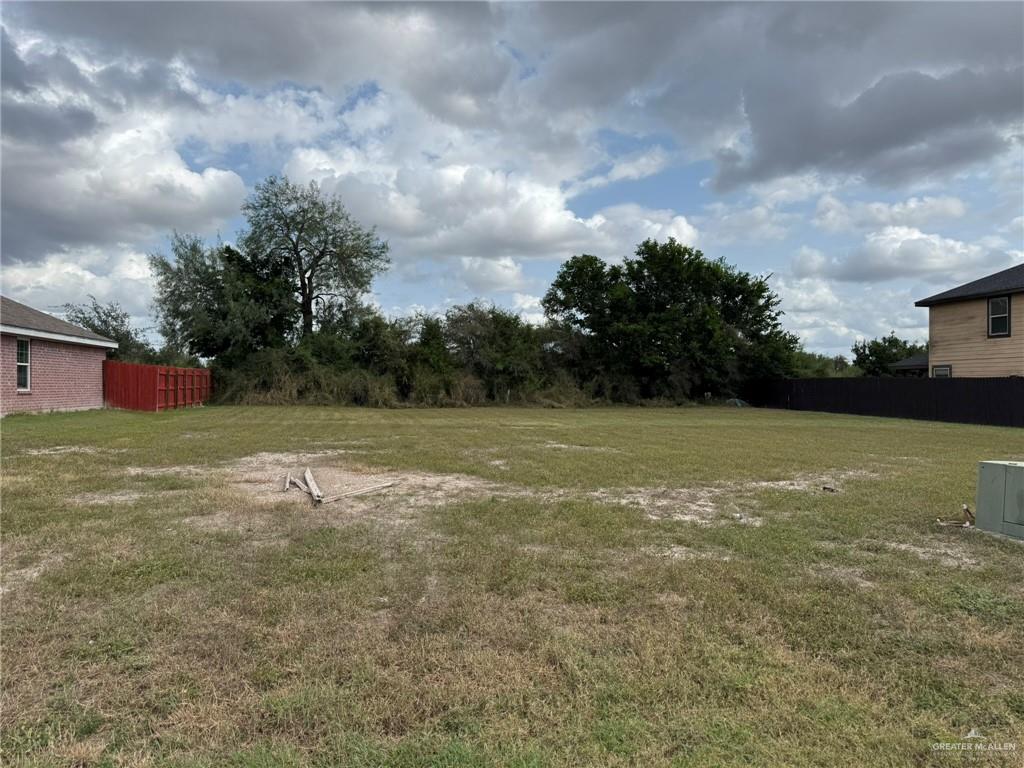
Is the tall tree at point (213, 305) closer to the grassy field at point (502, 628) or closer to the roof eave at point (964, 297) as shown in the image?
the grassy field at point (502, 628)

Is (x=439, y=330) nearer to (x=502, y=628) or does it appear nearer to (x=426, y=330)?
(x=426, y=330)

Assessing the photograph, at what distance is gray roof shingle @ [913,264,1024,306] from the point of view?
19812 millimetres

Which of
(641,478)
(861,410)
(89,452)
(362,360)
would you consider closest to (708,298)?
(861,410)

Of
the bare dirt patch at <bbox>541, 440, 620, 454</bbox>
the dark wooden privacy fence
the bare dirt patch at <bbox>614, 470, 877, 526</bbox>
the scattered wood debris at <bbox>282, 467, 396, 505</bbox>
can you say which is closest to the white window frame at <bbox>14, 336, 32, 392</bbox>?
the scattered wood debris at <bbox>282, 467, 396, 505</bbox>

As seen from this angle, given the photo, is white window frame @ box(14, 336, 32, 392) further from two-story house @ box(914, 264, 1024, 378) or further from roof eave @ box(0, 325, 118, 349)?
two-story house @ box(914, 264, 1024, 378)

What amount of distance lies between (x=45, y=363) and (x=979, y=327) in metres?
30.8

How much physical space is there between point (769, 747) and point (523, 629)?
1266 millimetres

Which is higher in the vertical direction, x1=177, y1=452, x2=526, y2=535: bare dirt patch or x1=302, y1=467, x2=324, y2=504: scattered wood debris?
x1=302, y1=467, x2=324, y2=504: scattered wood debris

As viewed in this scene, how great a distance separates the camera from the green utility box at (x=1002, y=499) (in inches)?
187

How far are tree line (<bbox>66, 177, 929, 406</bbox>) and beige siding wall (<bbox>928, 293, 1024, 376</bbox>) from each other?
909 centimetres

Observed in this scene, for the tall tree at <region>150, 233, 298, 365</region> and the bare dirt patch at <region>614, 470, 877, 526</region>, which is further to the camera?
the tall tree at <region>150, 233, 298, 365</region>

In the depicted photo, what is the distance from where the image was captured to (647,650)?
276 cm

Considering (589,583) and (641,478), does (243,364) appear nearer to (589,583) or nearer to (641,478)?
(641,478)

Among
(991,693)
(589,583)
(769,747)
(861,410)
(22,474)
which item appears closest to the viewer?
(769,747)
